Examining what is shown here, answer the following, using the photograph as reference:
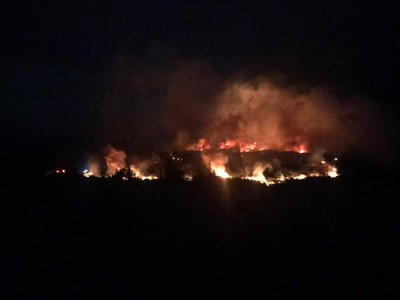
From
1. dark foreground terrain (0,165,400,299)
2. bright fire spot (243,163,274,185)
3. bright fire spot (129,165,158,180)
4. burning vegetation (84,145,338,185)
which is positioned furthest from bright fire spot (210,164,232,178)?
dark foreground terrain (0,165,400,299)

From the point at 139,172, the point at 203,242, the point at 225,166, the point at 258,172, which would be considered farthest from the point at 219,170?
the point at 203,242

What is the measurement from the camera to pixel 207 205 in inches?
611

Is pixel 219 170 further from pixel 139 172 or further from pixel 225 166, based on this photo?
pixel 139 172

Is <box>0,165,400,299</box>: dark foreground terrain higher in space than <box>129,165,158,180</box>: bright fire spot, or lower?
lower

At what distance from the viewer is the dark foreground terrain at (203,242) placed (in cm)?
841

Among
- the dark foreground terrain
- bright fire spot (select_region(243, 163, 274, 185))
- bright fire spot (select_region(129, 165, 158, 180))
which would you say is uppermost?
bright fire spot (select_region(129, 165, 158, 180))

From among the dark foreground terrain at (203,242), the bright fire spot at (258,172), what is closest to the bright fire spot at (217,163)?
the bright fire spot at (258,172)

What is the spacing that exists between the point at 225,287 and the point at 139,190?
36.9 ft

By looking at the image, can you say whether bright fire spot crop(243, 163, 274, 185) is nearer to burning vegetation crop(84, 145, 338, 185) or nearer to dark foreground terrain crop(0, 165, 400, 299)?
burning vegetation crop(84, 145, 338, 185)

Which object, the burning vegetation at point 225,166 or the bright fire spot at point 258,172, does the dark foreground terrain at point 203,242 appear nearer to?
the bright fire spot at point 258,172

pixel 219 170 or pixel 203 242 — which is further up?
pixel 219 170

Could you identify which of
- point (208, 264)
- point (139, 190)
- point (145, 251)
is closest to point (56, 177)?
point (139, 190)

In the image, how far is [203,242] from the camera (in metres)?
11.2

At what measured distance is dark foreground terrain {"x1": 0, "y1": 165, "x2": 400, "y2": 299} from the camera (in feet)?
27.6
